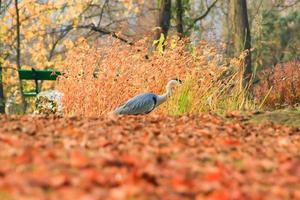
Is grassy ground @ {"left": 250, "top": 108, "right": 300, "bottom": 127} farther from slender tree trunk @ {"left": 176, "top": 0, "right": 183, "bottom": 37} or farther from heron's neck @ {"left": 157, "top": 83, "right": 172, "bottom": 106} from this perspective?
slender tree trunk @ {"left": 176, "top": 0, "right": 183, "bottom": 37}

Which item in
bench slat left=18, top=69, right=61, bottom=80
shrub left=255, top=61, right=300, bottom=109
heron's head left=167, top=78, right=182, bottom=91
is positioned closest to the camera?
heron's head left=167, top=78, right=182, bottom=91

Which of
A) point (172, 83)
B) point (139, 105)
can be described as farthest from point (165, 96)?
point (139, 105)

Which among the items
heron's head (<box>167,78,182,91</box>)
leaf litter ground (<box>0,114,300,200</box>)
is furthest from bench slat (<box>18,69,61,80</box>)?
leaf litter ground (<box>0,114,300,200</box>)

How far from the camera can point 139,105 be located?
30.9 ft

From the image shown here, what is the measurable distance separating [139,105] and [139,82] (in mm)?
1664

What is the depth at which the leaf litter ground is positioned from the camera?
4277 mm

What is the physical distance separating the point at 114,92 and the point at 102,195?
683 centimetres

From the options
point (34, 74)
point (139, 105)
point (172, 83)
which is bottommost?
point (139, 105)

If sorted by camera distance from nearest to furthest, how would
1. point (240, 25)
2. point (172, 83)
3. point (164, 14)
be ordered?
1. point (172, 83)
2. point (240, 25)
3. point (164, 14)

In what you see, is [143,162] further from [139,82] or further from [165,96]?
[139,82]

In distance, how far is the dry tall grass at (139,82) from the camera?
10625mm

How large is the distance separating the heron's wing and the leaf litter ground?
6.15 ft

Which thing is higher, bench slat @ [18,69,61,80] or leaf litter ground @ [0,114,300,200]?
bench slat @ [18,69,61,80]

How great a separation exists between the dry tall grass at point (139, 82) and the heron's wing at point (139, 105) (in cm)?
94
